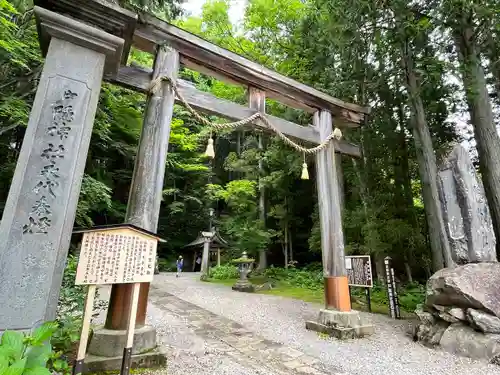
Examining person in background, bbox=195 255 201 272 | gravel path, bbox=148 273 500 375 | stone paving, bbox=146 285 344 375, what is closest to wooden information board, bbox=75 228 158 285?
gravel path, bbox=148 273 500 375

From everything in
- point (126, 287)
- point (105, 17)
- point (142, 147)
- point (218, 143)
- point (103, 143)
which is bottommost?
point (126, 287)

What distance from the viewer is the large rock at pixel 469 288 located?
406 cm

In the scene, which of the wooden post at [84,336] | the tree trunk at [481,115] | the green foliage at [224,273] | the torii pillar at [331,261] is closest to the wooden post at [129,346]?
the wooden post at [84,336]

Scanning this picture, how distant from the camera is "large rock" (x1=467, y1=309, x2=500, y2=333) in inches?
151

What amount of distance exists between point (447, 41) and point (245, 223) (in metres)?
10.5

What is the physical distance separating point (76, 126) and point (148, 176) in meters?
1.10

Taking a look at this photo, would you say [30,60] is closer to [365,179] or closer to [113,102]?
[113,102]

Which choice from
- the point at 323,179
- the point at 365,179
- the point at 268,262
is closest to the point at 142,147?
the point at 323,179

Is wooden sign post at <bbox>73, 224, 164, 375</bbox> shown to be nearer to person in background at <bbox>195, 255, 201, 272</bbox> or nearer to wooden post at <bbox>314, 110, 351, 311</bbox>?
wooden post at <bbox>314, 110, 351, 311</bbox>

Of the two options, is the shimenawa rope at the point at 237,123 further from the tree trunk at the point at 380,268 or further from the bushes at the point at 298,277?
the bushes at the point at 298,277

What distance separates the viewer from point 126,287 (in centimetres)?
330

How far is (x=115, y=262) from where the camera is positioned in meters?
2.62

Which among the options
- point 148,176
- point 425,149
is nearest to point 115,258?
point 148,176

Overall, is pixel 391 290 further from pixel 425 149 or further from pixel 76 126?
pixel 76 126
